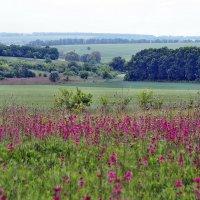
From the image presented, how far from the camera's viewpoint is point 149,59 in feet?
286

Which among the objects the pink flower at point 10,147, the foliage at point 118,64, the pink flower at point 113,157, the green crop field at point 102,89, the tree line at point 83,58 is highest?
the pink flower at point 113,157

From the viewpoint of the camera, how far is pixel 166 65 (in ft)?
273

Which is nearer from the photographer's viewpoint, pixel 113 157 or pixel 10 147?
pixel 113 157

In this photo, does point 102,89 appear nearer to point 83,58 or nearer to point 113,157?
point 113,157

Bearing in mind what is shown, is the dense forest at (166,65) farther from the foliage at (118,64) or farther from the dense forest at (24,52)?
the dense forest at (24,52)

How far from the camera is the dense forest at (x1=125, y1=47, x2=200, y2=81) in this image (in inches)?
3179

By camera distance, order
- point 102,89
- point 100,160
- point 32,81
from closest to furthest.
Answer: point 100,160 < point 102,89 < point 32,81

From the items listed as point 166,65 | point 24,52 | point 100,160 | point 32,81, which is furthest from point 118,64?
point 100,160

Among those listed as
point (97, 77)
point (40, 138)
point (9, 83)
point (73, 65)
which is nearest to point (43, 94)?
point (9, 83)

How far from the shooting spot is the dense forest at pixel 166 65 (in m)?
80.8

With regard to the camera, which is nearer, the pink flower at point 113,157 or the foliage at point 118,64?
the pink flower at point 113,157

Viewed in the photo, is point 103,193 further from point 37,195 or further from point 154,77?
point 154,77

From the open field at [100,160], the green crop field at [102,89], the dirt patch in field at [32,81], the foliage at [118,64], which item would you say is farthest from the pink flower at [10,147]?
the foliage at [118,64]

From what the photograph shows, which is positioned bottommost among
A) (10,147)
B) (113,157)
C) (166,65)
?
(166,65)
